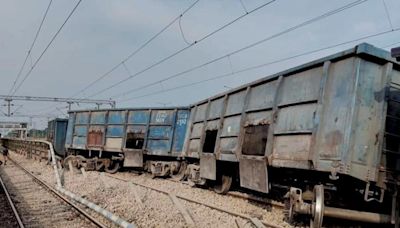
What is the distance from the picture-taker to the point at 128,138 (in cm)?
1991

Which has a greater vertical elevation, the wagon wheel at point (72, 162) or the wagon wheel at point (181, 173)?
the wagon wheel at point (181, 173)

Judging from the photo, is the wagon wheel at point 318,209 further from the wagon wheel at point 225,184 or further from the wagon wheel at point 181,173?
the wagon wheel at point 181,173

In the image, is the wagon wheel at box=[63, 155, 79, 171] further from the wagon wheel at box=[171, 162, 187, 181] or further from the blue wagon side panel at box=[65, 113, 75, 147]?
the wagon wheel at box=[171, 162, 187, 181]

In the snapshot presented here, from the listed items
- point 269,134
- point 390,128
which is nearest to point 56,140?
point 269,134

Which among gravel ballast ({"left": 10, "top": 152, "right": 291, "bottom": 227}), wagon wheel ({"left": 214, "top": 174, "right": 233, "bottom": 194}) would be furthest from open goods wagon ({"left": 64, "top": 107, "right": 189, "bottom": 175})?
wagon wheel ({"left": 214, "top": 174, "right": 233, "bottom": 194})

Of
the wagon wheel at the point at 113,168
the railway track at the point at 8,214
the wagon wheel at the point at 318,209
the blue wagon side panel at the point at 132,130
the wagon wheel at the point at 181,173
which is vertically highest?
the blue wagon side panel at the point at 132,130

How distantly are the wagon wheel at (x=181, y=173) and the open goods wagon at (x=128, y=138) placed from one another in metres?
0.18

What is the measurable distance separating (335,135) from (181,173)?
11.2 meters

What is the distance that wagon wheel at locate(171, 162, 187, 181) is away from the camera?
16797 mm

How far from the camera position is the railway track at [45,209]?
29.7 ft

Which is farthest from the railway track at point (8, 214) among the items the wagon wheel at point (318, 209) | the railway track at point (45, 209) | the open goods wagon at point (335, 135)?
the wagon wheel at point (318, 209)

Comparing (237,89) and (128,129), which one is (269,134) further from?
(128,129)

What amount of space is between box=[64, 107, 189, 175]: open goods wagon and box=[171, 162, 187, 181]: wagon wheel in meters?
0.18

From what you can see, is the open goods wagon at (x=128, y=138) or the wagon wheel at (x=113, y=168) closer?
the open goods wagon at (x=128, y=138)
